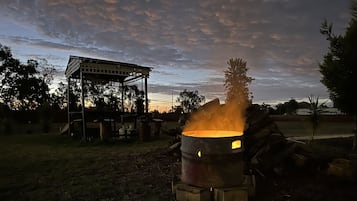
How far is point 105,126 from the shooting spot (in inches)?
400

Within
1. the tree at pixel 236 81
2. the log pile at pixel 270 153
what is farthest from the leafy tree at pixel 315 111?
the log pile at pixel 270 153

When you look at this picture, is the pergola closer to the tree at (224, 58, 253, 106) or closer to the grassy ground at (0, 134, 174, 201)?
the grassy ground at (0, 134, 174, 201)

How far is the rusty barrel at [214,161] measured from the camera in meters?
3.00

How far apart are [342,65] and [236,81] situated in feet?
13.6

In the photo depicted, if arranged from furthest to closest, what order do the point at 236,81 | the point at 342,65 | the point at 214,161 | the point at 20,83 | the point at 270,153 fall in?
the point at 20,83 → the point at 342,65 → the point at 236,81 → the point at 270,153 → the point at 214,161

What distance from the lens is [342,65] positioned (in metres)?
8.19

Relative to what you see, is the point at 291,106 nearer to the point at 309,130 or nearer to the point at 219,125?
the point at 309,130

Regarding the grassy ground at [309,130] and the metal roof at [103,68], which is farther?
the grassy ground at [309,130]

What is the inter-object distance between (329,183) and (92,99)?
63.1 feet

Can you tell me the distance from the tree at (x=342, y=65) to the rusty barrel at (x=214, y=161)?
21.5 ft

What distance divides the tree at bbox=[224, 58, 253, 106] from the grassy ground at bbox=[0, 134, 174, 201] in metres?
1.81

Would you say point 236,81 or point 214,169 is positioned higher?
point 236,81

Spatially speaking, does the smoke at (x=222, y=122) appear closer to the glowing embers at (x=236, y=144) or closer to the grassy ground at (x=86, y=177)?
the glowing embers at (x=236, y=144)

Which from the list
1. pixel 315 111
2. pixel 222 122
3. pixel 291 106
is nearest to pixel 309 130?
pixel 315 111
